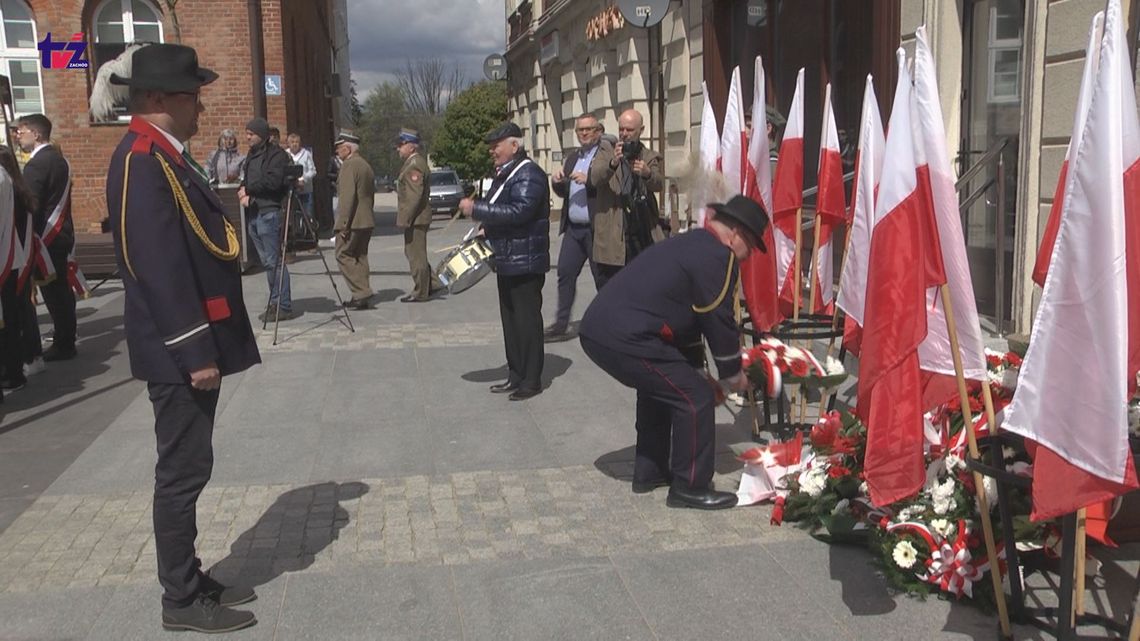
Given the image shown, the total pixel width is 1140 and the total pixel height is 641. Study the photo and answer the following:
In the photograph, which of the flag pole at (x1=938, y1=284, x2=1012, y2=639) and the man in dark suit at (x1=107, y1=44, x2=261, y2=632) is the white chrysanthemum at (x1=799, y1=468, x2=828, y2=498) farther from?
the man in dark suit at (x1=107, y1=44, x2=261, y2=632)

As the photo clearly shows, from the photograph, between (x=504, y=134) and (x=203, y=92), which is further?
(x=203, y=92)

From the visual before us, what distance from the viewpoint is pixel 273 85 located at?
18.6 meters

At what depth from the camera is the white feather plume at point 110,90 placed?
382 centimetres

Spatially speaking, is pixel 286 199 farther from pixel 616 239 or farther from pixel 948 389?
pixel 948 389

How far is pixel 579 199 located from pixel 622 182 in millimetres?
718

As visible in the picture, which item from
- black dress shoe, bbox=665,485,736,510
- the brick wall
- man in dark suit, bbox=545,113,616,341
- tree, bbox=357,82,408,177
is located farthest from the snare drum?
tree, bbox=357,82,408,177

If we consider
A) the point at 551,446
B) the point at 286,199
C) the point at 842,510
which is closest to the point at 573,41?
the point at 286,199

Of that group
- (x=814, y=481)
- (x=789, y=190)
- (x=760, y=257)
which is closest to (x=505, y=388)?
(x=760, y=257)

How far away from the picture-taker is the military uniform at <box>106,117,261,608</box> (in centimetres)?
358

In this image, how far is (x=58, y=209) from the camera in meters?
8.80

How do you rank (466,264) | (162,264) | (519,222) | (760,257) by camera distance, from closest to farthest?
(162,264), (760,257), (519,222), (466,264)

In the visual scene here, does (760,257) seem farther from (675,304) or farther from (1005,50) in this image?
(1005,50)

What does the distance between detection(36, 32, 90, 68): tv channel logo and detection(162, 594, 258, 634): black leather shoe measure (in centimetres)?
1688

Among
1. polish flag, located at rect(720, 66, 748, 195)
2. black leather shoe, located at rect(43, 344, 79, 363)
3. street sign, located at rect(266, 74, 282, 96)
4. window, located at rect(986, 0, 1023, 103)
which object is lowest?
black leather shoe, located at rect(43, 344, 79, 363)
